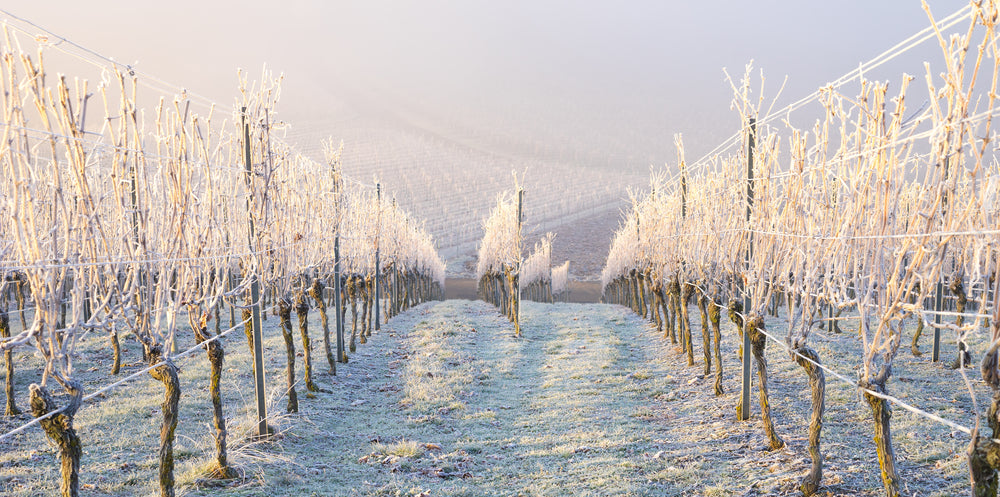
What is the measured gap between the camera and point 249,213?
6.46 metres

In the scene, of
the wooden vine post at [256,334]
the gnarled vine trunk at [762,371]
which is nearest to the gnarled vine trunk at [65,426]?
the wooden vine post at [256,334]

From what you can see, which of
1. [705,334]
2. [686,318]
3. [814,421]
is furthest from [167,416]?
[686,318]

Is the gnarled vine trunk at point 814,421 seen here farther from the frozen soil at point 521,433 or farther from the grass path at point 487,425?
the grass path at point 487,425

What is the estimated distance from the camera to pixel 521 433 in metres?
7.54

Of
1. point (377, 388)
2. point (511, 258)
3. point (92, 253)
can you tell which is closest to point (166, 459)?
point (92, 253)

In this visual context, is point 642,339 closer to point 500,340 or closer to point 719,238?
point 500,340

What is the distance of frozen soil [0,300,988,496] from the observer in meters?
5.46

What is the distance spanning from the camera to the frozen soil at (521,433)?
5461mm

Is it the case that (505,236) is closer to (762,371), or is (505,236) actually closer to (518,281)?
(518,281)

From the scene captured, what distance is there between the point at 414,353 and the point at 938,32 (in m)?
10.9

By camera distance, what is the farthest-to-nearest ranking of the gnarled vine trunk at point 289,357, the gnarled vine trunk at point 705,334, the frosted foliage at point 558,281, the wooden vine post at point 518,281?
the frosted foliage at point 558,281 → the wooden vine post at point 518,281 → the gnarled vine trunk at point 705,334 → the gnarled vine trunk at point 289,357

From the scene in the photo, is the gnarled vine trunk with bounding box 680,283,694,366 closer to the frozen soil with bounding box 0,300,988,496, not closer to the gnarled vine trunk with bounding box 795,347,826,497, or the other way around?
the frozen soil with bounding box 0,300,988,496

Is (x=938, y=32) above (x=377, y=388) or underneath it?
above

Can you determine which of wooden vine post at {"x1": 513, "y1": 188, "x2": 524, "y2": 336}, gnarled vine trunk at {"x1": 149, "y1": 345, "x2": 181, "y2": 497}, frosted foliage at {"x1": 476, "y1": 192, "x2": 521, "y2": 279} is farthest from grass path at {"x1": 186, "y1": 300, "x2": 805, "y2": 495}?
frosted foliage at {"x1": 476, "y1": 192, "x2": 521, "y2": 279}
